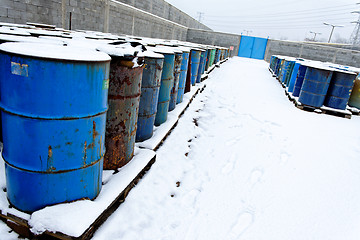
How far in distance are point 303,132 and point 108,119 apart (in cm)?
461

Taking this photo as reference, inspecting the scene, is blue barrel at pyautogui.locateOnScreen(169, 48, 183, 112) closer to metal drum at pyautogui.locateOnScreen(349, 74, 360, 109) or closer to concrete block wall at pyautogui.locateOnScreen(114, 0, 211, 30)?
metal drum at pyautogui.locateOnScreen(349, 74, 360, 109)

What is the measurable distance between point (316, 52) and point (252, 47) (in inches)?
Result: 342

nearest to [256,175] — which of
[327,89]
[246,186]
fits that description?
[246,186]

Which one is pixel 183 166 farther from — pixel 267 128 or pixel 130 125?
pixel 267 128

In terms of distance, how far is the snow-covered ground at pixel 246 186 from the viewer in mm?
2516

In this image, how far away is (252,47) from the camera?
33.2m

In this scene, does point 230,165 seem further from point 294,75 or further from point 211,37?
point 211,37

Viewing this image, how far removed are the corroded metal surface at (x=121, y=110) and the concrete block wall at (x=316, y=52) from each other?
29142 mm

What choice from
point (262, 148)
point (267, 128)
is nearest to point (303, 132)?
point (267, 128)

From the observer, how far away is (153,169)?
330 cm

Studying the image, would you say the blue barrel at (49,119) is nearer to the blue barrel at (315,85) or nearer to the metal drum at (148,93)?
the metal drum at (148,93)

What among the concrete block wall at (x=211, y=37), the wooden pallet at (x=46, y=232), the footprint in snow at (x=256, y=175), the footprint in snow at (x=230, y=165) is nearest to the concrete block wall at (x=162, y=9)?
the concrete block wall at (x=211, y=37)

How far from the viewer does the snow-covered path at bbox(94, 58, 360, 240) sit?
2527 millimetres

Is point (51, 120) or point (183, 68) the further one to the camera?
point (183, 68)
